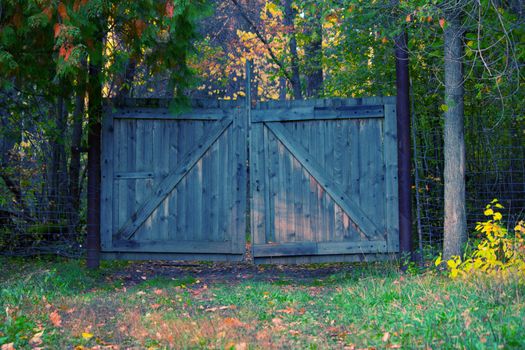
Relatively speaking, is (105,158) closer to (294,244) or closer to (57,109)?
(57,109)

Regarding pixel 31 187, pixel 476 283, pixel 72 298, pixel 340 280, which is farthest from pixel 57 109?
pixel 476 283

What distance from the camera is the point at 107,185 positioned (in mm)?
8500

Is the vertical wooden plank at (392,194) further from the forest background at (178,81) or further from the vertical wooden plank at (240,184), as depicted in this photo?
the vertical wooden plank at (240,184)

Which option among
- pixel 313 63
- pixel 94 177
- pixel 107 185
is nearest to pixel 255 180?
pixel 107 185

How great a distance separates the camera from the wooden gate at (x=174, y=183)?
27.7ft

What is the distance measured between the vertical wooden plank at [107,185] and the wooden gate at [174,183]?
0.01m

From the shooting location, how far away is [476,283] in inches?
220

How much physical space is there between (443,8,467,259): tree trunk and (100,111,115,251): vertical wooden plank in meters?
4.39

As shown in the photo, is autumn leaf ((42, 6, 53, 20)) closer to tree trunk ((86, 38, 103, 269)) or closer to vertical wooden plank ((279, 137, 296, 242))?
tree trunk ((86, 38, 103, 269))

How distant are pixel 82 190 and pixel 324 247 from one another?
3.87m

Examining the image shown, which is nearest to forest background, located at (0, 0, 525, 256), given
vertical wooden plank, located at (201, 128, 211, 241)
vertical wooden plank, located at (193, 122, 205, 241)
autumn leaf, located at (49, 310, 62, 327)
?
vertical wooden plank, located at (201, 128, 211, 241)

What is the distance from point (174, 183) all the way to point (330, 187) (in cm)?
211

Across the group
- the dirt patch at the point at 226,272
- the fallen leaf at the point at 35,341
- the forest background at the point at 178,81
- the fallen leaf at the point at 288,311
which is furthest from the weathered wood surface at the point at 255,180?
the fallen leaf at the point at 35,341

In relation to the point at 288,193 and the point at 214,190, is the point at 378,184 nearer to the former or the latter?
the point at 288,193
